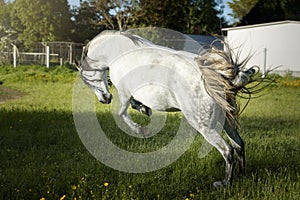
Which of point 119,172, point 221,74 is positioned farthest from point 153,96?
point 119,172

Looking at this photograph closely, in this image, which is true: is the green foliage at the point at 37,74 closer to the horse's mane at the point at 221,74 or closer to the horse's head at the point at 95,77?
the horse's mane at the point at 221,74

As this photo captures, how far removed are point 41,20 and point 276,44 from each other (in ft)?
38.2

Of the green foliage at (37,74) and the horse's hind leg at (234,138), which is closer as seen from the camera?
the horse's hind leg at (234,138)

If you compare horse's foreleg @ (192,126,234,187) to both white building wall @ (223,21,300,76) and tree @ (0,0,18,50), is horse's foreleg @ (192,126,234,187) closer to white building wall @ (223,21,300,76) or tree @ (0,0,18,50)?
white building wall @ (223,21,300,76)

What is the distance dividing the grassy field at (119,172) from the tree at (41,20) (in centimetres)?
1027

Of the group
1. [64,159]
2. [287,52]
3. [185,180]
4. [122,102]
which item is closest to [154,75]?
[122,102]

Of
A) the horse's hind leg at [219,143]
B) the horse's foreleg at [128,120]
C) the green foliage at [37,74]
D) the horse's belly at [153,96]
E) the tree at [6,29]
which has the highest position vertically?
the horse's belly at [153,96]

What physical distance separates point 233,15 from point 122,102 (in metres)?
29.7

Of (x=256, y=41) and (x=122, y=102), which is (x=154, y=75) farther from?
(x=256, y=41)

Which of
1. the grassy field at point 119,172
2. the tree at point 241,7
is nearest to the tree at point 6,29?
the grassy field at point 119,172

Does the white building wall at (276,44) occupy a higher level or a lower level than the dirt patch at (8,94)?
higher

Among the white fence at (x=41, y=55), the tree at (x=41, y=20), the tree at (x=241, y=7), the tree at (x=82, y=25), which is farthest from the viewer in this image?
the tree at (x=241, y=7)

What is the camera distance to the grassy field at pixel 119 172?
3117 mm

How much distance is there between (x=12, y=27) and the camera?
62.7 ft
